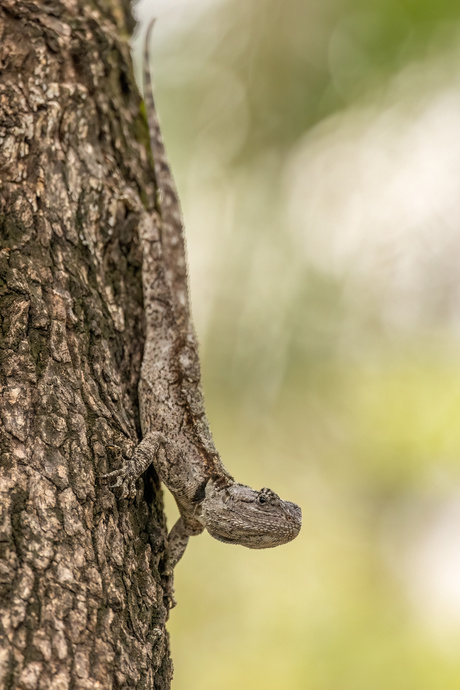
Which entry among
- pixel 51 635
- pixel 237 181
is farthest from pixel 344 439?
pixel 51 635

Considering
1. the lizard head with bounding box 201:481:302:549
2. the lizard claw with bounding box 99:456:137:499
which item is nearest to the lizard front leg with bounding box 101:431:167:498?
the lizard claw with bounding box 99:456:137:499

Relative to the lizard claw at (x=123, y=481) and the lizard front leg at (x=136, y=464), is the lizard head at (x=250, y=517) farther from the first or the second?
the lizard claw at (x=123, y=481)

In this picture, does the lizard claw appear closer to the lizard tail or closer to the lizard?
the lizard

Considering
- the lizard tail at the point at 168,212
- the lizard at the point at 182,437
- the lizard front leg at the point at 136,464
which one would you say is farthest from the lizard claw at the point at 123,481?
the lizard tail at the point at 168,212

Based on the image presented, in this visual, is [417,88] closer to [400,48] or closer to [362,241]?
[400,48]

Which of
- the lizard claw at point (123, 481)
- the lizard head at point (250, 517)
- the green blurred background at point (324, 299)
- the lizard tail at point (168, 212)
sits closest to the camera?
the lizard claw at point (123, 481)

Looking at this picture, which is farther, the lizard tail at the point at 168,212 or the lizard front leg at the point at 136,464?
the lizard tail at the point at 168,212
